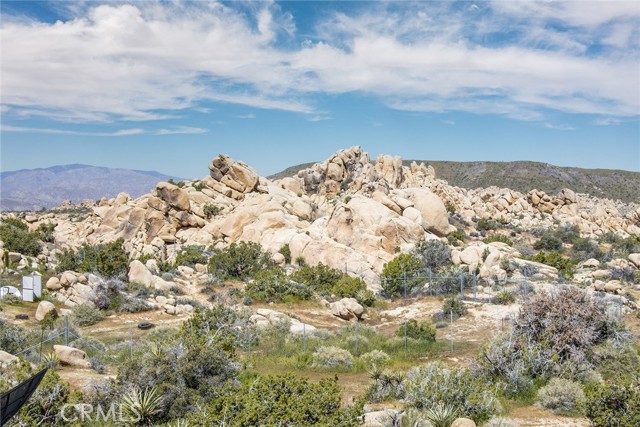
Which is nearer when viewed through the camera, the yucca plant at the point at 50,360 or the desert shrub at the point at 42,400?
the desert shrub at the point at 42,400

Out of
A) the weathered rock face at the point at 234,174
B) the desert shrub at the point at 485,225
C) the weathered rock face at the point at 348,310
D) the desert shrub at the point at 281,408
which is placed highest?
the weathered rock face at the point at 234,174

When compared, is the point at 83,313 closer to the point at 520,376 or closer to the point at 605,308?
the point at 520,376

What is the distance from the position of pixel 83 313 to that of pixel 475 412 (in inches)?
672

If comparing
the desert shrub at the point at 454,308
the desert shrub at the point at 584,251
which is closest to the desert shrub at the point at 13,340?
the desert shrub at the point at 454,308

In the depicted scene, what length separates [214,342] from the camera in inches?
524

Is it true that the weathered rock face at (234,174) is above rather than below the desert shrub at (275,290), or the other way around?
above

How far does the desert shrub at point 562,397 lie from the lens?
1167 cm

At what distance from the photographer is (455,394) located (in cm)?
1095

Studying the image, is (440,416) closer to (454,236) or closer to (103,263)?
(103,263)

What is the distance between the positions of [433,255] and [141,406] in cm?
2440

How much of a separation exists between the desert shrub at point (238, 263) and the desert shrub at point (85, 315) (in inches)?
335

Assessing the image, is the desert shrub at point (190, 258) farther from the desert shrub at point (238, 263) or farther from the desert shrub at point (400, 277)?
the desert shrub at point (400, 277)

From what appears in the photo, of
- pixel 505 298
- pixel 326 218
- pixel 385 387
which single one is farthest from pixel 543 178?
pixel 385 387

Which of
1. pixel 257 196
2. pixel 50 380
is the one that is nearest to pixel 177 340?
pixel 50 380
